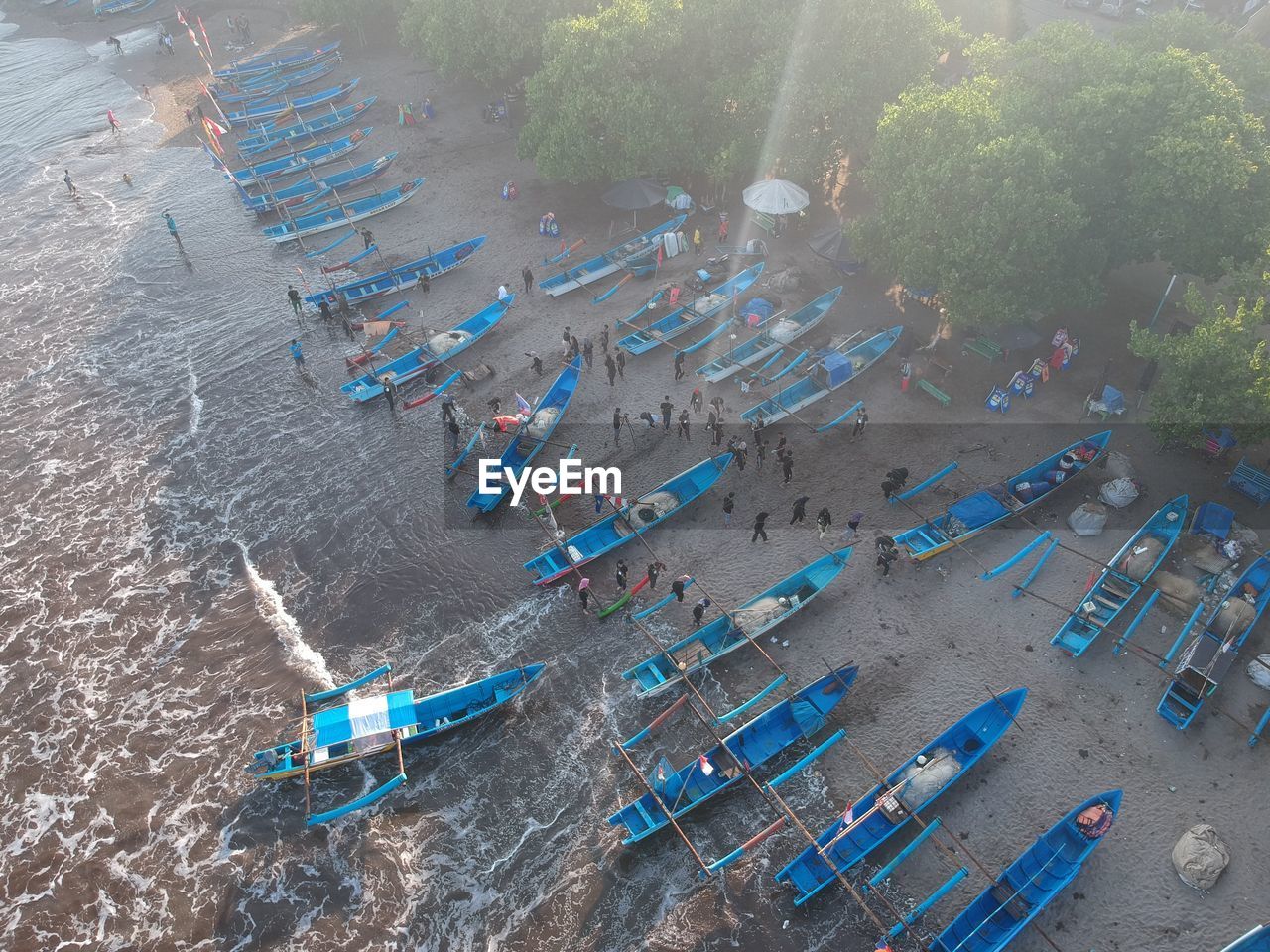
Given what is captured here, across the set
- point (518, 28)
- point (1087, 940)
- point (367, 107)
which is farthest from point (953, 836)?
point (367, 107)

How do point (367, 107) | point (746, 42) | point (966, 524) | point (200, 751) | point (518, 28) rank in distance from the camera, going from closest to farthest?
point (200, 751)
point (966, 524)
point (746, 42)
point (518, 28)
point (367, 107)

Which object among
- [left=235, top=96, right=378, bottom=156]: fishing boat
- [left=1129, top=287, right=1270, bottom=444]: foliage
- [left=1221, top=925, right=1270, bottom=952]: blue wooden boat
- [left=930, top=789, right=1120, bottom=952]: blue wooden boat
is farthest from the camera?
[left=235, top=96, right=378, bottom=156]: fishing boat

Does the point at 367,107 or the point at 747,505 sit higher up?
the point at 367,107

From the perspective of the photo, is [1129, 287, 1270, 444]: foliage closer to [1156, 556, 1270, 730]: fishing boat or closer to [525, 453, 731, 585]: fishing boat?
[1156, 556, 1270, 730]: fishing boat

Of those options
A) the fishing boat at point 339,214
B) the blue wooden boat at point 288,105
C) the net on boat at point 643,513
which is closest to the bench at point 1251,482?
the net on boat at point 643,513

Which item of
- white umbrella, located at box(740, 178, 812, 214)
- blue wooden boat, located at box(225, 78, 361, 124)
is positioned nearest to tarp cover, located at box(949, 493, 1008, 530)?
white umbrella, located at box(740, 178, 812, 214)

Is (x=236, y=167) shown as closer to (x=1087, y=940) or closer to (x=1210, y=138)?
(x=1210, y=138)

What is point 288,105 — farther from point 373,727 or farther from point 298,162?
point 373,727
